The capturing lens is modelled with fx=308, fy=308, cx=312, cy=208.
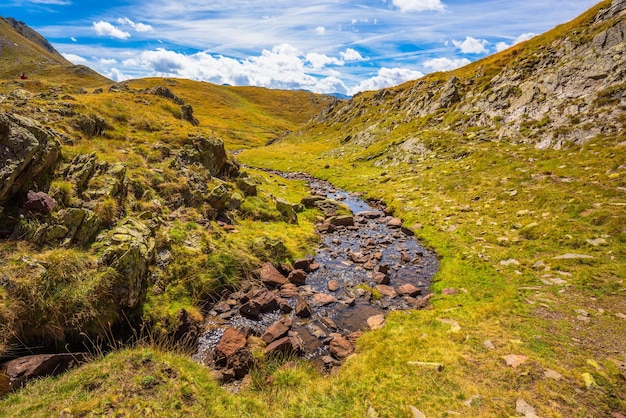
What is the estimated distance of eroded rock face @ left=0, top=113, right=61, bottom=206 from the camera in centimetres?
1380

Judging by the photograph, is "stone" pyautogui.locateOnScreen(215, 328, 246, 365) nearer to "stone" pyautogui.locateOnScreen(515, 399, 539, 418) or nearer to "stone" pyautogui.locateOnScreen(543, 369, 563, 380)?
"stone" pyautogui.locateOnScreen(515, 399, 539, 418)

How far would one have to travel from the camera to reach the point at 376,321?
16359 millimetres

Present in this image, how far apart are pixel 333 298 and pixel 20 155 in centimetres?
1748

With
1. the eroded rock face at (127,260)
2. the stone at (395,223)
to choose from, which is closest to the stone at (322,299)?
the eroded rock face at (127,260)

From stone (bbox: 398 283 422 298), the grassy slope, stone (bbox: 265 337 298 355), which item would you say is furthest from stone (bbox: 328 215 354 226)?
stone (bbox: 265 337 298 355)

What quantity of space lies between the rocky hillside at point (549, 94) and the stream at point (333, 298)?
83.7ft

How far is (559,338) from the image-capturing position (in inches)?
489

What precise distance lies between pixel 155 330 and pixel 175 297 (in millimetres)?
2420

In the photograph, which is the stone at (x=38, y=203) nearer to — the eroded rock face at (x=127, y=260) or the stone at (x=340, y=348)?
the eroded rock face at (x=127, y=260)

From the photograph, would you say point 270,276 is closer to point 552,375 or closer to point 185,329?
point 185,329

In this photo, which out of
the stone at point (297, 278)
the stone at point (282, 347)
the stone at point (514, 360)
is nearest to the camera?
the stone at point (514, 360)

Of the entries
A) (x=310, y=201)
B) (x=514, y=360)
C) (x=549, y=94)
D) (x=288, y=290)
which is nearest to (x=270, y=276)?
(x=288, y=290)

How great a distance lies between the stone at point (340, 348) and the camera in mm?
13891

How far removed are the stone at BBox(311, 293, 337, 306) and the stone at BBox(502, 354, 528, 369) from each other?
9.37 m
